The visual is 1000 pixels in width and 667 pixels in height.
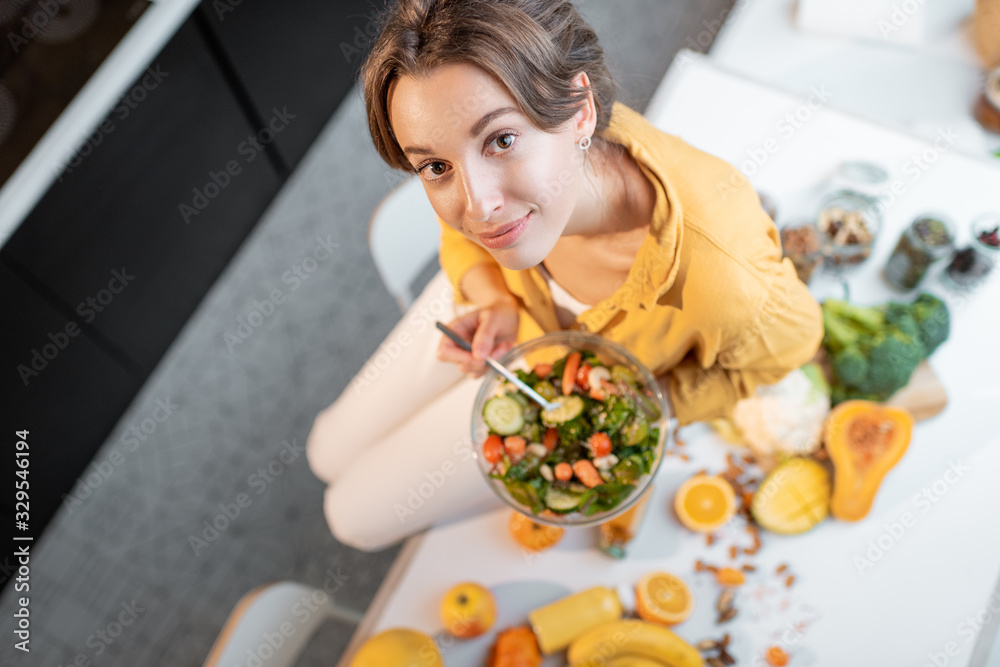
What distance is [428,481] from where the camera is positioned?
167 cm

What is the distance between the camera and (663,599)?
1428 mm

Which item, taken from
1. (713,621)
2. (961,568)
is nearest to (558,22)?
(713,621)

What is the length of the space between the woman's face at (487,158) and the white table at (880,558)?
764 mm

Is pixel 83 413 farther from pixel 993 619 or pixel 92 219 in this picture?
pixel 993 619

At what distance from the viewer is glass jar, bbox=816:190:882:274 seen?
1571 mm

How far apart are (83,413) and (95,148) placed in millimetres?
945

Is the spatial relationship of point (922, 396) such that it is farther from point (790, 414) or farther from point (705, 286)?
point (705, 286)

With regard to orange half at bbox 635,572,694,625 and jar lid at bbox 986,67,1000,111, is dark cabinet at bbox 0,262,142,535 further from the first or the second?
jar lid at bbox 986,67,1000,111

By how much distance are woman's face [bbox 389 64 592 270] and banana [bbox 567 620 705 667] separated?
783mm

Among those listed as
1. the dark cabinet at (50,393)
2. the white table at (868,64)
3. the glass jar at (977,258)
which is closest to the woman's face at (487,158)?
the glass jar at (977,258)

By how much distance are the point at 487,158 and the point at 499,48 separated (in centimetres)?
13

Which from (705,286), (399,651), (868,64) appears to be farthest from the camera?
(868,64)

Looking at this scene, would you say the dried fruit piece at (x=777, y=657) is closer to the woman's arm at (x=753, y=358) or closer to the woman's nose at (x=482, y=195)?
the woman's arm at (x=753, y=358)

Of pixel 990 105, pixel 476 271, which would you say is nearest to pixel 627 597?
pixel 476 271
